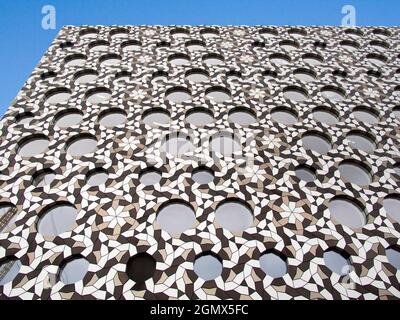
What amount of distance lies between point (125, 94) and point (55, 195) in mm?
2636

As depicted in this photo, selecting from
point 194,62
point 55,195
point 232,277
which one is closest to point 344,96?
point 194,62

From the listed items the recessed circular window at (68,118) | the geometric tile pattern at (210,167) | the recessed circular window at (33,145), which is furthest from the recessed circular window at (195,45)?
the recessed circular window at (33,145)

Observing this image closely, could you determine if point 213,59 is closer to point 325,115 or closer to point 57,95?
point 325,115

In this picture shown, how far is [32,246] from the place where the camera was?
4.33m

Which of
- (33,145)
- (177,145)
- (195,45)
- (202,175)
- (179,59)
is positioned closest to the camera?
(202,175)

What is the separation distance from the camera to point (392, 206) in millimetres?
4832

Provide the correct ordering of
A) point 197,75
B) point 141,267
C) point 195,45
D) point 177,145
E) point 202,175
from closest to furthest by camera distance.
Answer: point 141,267, point 202,175, point 177,145, point 197,75, point 195,45

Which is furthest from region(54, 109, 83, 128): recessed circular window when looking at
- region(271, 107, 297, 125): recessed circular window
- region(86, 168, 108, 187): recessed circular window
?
region(271, 107, 297, 125): recessed circular window

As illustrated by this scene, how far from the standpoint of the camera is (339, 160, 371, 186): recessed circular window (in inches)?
205

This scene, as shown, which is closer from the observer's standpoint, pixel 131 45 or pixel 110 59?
pixel 110 59

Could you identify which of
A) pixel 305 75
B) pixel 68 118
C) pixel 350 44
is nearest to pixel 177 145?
pixel 68 118

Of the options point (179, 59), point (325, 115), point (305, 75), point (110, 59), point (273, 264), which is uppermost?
point (110, 59)

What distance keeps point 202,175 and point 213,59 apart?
3804 millimetres

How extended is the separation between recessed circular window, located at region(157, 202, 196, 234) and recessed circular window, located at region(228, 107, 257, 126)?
7.05ft
